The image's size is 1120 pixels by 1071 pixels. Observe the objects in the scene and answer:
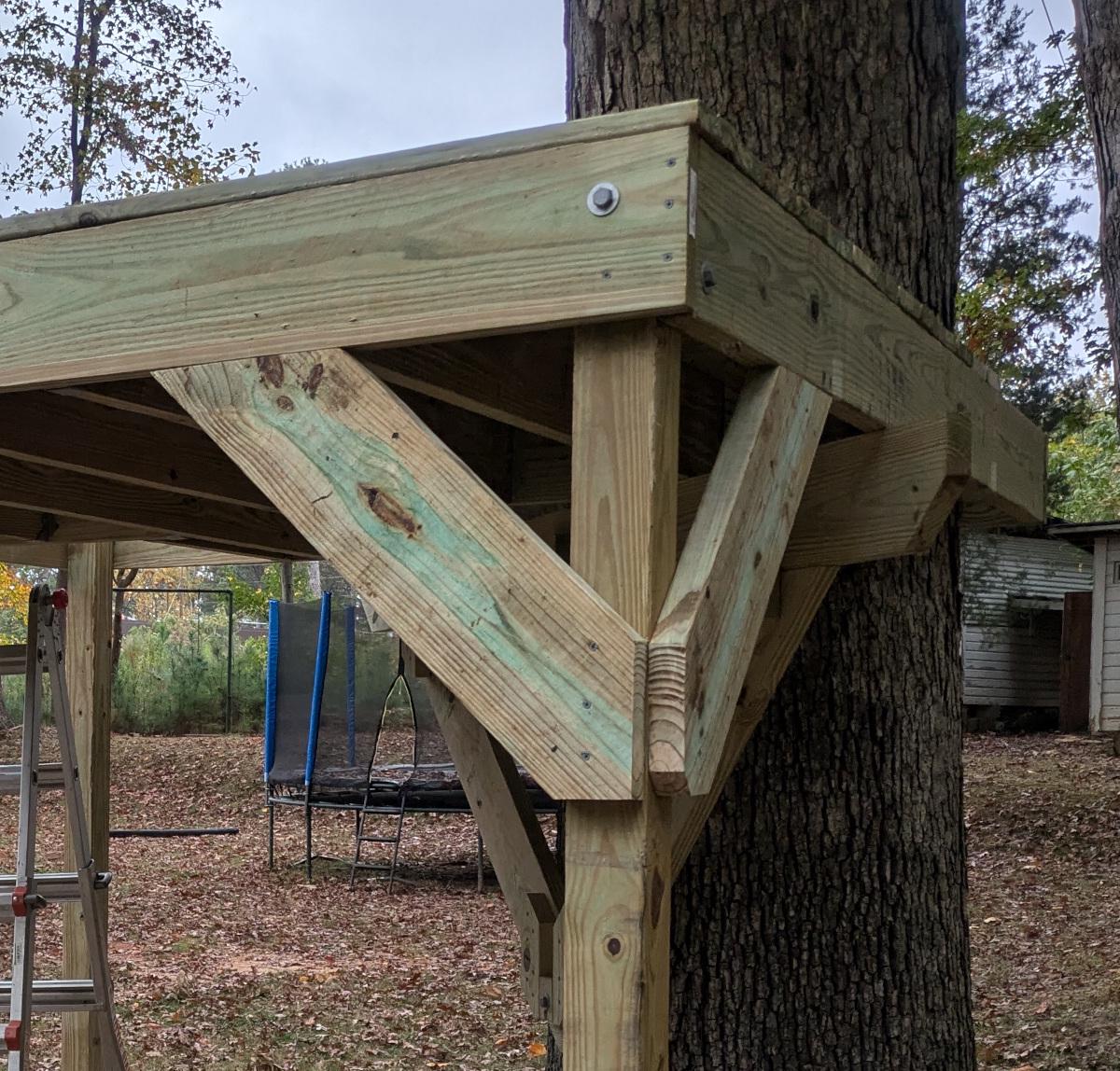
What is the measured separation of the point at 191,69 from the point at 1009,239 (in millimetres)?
9121

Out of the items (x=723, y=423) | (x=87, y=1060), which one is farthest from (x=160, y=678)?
(x=723, y=423)

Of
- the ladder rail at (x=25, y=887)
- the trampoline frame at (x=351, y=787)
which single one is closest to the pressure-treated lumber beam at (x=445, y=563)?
the ladder rail at (x=25, y=887)

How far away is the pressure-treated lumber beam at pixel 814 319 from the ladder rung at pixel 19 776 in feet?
7.83

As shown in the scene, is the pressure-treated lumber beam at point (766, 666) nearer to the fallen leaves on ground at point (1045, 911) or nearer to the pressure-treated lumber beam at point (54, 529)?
the pressure-treated lumber beam at point (54, 529)

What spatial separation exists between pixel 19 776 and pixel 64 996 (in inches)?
24.8

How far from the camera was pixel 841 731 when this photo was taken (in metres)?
2.65

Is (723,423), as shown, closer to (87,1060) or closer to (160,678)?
(87,1060)

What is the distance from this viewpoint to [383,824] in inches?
461

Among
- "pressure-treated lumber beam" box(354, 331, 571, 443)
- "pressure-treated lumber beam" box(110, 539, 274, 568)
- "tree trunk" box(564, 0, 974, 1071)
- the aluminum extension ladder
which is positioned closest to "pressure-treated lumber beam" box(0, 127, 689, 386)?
"pressure-treated lumber beam" box(354, 331, 571, 443)

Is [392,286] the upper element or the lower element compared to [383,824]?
upper

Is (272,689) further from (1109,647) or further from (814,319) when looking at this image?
(814,319)

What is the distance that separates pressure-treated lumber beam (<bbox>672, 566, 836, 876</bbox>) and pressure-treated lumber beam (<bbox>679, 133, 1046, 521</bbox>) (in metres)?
0.34

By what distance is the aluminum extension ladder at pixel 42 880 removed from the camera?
3.05 m

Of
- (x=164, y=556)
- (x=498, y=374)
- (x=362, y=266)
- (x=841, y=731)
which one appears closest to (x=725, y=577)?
(x=362, y=266)
